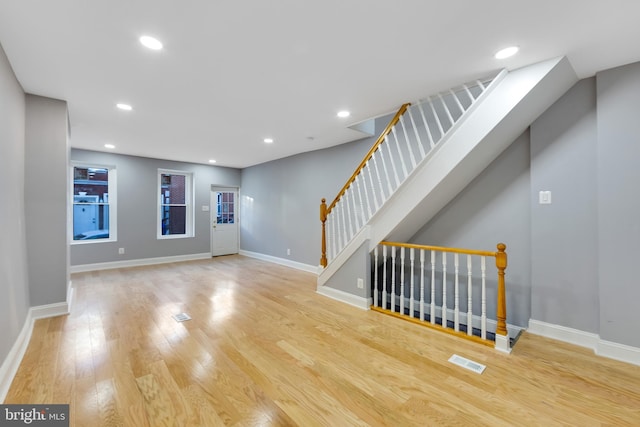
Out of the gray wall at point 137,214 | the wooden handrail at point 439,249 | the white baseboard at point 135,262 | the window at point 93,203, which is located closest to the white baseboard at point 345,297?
the wooden handrail at point 439,249

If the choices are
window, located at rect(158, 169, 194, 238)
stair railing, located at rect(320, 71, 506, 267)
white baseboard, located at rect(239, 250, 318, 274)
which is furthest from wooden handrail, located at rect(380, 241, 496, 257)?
window, located at rect(158, 169, 194, 238)

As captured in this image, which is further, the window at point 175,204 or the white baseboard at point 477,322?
the window at point 175,204

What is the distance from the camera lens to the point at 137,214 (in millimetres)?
5789

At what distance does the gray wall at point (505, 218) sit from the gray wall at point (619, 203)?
567 millimetres

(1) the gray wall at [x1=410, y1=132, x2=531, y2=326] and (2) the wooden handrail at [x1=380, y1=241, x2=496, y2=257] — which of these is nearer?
(2) the wooden handrail at [x1=380, y1=241, x2=496, y2=257]

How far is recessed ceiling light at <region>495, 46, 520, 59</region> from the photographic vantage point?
2016 millimetres

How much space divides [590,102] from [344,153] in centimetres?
309

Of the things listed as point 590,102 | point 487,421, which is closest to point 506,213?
point 590,102

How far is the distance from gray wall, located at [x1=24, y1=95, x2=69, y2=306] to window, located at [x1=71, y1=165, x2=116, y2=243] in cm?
280

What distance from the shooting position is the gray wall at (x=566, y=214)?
2377mm

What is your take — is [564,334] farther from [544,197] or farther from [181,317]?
[181,317]

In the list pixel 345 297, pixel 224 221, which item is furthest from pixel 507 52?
pixel 224 221

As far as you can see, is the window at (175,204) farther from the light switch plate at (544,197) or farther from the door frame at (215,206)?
the light switch plate at (544,197)

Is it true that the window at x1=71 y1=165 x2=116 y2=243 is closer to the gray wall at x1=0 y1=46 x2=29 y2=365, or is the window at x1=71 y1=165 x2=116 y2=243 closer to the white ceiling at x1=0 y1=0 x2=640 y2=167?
the white ceiling at x1=0 y1=0 x2=640 y2=167
